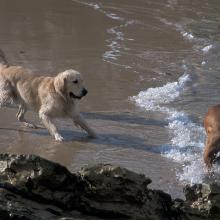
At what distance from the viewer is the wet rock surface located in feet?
→ 16.9

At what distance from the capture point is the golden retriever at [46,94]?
8.17m

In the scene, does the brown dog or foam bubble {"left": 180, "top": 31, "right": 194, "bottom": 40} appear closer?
the brown dog

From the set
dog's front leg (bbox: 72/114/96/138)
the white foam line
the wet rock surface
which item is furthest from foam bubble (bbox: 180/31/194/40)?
the wet rock surface

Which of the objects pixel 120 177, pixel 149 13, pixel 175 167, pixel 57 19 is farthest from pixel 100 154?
pixel 149 13

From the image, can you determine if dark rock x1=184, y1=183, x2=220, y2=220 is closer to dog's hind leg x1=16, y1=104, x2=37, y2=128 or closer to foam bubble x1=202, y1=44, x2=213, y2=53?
dog's hind leg x1=16, y1=104, x2=37, y2=128

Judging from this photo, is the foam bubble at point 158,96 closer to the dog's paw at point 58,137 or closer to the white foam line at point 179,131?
the white foam line at point 179,131

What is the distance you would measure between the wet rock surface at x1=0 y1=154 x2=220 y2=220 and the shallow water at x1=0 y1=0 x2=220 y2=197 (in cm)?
125

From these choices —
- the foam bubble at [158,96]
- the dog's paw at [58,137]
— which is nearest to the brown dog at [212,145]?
the dog's paw at [58,137]

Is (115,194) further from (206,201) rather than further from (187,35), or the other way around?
(187,35)

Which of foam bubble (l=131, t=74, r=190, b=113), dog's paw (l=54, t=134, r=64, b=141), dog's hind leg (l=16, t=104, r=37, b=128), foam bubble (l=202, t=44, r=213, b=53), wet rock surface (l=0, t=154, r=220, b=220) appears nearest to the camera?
wet rock surface (l=0, t=154, r=220, b=220)

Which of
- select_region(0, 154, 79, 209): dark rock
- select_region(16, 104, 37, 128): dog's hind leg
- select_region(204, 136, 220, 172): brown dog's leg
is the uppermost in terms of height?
select_region(0, 154, 79, 209): dark rock

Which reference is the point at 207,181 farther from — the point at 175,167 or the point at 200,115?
the point at 200,115

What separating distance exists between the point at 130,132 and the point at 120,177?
3.00 m

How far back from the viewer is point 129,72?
11.1m
